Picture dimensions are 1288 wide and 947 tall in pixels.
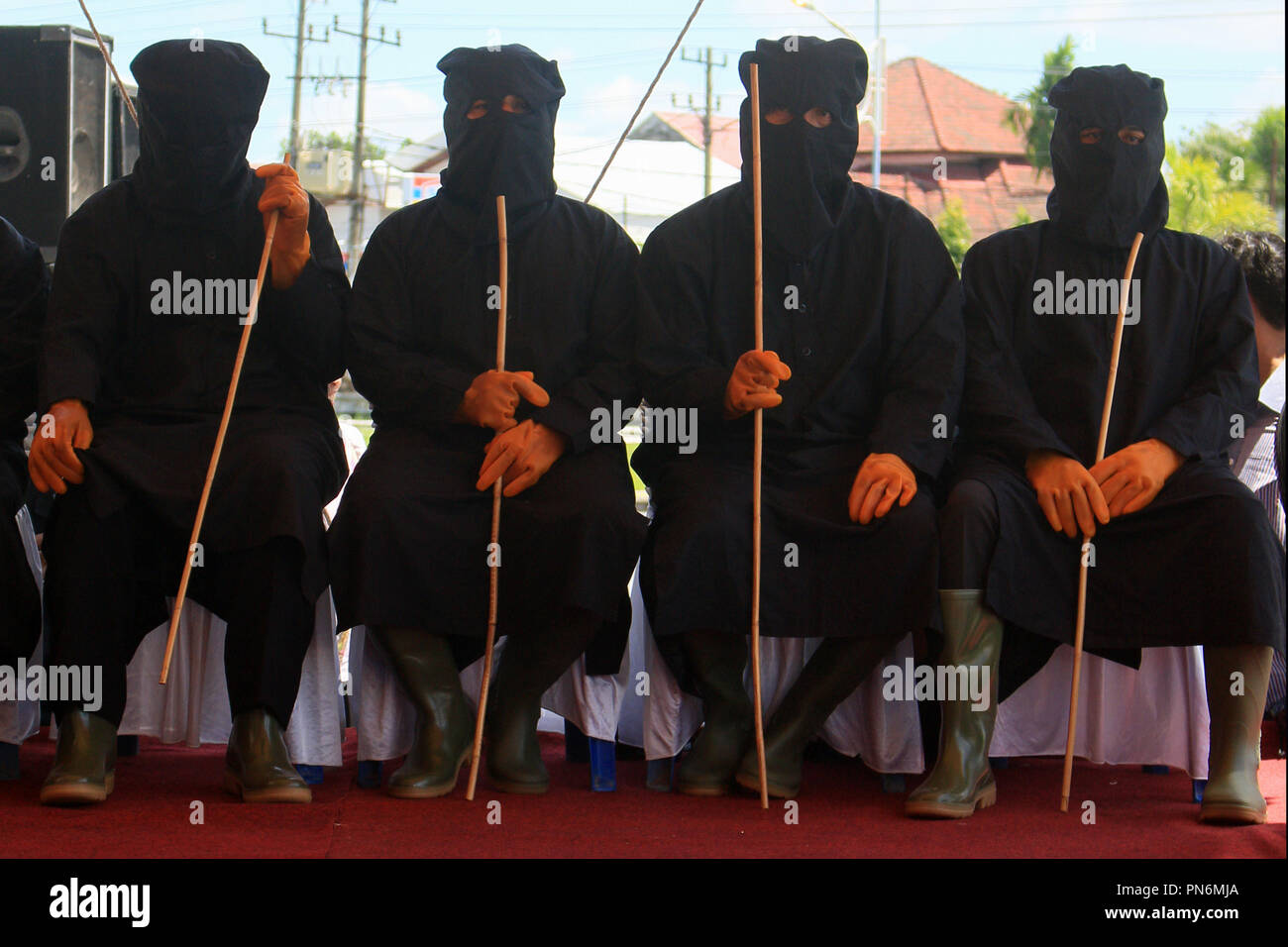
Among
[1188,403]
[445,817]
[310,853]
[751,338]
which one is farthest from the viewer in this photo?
[751,338]

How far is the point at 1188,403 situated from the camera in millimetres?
3314

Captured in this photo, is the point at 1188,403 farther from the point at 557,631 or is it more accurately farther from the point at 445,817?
the point at 445,817

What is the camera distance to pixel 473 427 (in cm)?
347

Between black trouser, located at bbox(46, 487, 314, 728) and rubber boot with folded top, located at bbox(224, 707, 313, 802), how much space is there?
0.03 m

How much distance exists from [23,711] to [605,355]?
1605 millimetres

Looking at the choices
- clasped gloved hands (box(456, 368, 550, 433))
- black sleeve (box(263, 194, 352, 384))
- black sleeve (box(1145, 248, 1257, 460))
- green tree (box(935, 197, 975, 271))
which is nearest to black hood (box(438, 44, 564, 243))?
black sleeve (box(263, 194, 352, 384))

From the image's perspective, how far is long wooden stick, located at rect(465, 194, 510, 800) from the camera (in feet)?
10.4

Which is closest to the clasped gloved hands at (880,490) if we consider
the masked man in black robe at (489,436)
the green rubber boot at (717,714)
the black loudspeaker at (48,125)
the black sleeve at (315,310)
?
the green rubber boot at (717,714)

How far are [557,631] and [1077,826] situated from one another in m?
1.18

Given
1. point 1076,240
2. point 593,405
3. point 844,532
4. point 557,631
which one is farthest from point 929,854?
point 1076,240

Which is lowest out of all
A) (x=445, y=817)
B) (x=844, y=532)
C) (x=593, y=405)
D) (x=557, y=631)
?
(x=445, y=817)

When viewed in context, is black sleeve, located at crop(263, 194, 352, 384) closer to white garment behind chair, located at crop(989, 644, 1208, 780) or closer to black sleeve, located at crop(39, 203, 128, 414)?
black sleeve, located at crop(39, 203, 128, 414)

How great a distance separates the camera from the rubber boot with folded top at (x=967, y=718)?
3.02m

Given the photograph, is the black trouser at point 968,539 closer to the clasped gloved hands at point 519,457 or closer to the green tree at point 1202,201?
the clasped gloved hands at point 519,457
